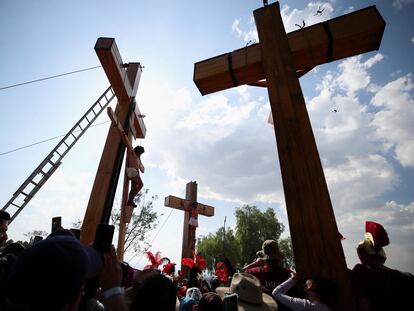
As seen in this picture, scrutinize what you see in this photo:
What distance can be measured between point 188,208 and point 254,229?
20596mm

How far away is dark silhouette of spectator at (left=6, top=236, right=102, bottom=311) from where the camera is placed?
2.57 ft

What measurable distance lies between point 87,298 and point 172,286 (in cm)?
80

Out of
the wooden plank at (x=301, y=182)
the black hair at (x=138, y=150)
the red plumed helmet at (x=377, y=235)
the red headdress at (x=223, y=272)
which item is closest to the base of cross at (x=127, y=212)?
the black hair at (x=138, y=150)

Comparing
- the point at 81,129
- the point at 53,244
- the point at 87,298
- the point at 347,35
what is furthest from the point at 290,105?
the point at 81,129

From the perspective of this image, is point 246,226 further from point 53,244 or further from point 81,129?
point 53,244

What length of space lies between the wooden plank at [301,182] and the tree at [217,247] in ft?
89.4

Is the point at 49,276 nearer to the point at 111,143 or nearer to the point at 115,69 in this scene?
the point at 111,143

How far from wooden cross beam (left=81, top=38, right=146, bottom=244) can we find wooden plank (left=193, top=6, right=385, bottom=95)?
87.5 inches

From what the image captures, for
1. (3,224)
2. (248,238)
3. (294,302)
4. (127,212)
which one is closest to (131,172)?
(127,212)

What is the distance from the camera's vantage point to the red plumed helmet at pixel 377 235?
6.32 ft

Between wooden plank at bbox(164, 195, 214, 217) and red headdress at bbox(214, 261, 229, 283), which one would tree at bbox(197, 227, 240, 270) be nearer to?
wooden plank at bbox(164, 195, 214, 217)

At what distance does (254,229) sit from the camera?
28.2 metres

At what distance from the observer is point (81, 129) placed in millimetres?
10352

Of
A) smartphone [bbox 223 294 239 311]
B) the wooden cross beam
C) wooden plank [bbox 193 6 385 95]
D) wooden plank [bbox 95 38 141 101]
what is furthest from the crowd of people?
wooden plank [bbox 95 38 141 101]
